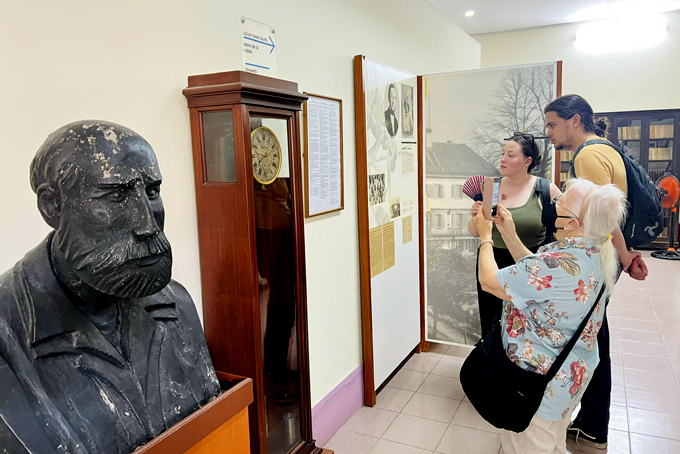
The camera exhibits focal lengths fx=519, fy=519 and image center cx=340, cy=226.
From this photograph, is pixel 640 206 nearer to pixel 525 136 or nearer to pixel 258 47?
pixel 525 136

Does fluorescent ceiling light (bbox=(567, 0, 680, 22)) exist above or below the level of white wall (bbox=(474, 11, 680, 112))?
above

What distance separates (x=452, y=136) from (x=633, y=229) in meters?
1.52

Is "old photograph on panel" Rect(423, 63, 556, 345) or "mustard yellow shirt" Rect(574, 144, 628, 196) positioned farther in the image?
"old photograph on panel" Rect(423, 63, 556, 345)

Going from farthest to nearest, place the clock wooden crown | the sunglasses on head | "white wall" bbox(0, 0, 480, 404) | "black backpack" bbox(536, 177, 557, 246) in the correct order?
1. the sunglasses on head
2. "black backpack" bbox(536, 177, 557, 246)
3. the clock wooden crown
4. "white wall" bbox(0, 0, 480, 404)

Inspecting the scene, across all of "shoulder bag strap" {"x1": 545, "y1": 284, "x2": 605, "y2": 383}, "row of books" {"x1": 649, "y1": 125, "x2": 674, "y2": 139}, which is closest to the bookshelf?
"row of books" {"x1": 649, "y1": 125, "x2": 674, "y2": 139}

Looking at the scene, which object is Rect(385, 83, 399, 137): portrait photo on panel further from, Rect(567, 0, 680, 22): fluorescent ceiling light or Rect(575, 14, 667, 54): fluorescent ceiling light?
Rect(575, 14, 667, 54): fluorescent ceiling light

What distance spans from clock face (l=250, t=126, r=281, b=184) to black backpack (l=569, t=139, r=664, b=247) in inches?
70.4

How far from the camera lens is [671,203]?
790 centimetres

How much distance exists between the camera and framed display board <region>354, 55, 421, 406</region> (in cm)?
331

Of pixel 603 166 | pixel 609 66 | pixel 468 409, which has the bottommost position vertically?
pixel 468 409

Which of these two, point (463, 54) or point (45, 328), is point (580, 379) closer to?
point (45, 328)

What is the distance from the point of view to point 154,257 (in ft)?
4.02

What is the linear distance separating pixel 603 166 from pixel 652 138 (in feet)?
24.4

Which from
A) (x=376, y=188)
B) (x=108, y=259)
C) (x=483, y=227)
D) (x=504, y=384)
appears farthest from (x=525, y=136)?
(x=108, y=259)
